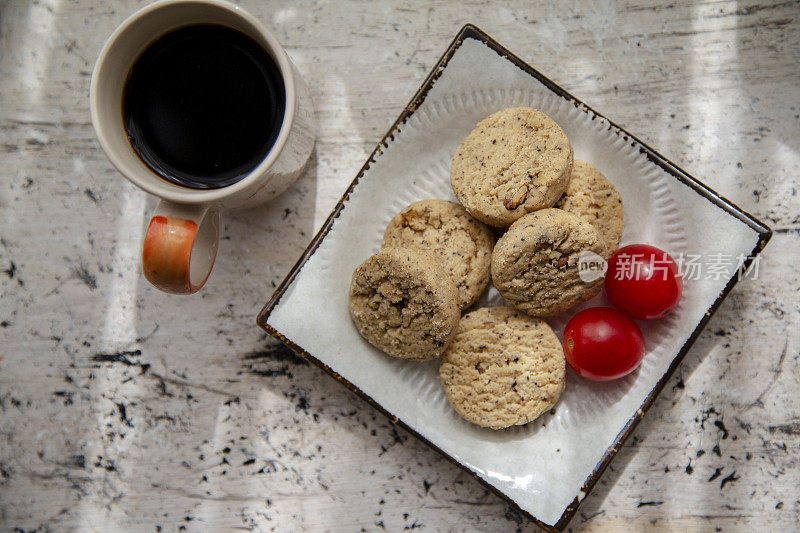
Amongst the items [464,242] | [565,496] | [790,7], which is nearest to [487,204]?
[464,242]

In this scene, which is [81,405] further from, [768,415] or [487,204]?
[768,415]

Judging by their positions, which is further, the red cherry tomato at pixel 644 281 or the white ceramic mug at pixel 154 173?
the red cherry tomato at pixel 644 281

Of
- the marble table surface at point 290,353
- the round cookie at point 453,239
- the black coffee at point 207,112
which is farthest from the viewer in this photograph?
the marble table surface at point 290,353

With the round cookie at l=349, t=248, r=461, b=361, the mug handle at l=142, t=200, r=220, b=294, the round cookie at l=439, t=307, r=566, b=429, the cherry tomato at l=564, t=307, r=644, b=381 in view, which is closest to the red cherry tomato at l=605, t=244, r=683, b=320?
the cherry tomato at l=564, t=307, r=644, b=381

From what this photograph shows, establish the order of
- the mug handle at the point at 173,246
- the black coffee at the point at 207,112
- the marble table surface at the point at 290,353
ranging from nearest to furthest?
the mug handle at the point at 173,246, the black coffee at the point at 207,112, the marble table surface at the point at 290,353

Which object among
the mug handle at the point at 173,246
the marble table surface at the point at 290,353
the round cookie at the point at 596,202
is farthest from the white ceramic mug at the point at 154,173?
the round cookie at the point at 596,202

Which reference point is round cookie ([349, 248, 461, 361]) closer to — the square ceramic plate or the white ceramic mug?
the square ceramic plate

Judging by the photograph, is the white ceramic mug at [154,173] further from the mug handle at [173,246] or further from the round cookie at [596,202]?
the round cookie at [596,202]
